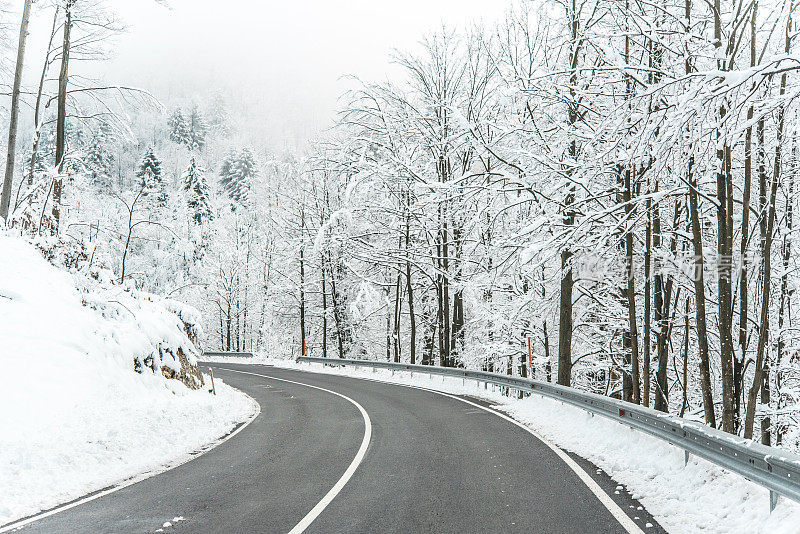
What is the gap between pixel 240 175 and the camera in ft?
275

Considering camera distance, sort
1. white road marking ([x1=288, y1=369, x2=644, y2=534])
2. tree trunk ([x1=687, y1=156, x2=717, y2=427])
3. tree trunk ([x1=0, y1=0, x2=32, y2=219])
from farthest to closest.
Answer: tree trunk ([x1=0, y1=0, x2=32, y2=219]) → tree trunk ([x1=687, y1=156, x2=717, y2=427]) → white road marking ([x1=288, y1=369, x2=644, y2=534])

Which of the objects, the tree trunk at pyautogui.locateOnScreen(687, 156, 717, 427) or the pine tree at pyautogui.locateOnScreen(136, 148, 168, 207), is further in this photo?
the pine tree at pyautogui.locateOnScreen(136, 148, 168, 207)

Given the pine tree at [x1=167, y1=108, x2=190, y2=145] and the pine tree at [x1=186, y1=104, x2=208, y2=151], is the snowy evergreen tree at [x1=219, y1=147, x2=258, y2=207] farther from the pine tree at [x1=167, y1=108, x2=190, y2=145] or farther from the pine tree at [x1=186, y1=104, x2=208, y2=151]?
the pine tree at [x1=186, y1=104, x2=208, y2=151]

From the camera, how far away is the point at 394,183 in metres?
19.5

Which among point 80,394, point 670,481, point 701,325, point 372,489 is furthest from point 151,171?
point 670,481

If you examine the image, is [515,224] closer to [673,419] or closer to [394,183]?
[394,183]

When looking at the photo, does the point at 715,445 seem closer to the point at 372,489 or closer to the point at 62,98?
the point at 372,489

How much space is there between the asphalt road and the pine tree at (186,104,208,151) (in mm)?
115580

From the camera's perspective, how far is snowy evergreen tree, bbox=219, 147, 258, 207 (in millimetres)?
80644

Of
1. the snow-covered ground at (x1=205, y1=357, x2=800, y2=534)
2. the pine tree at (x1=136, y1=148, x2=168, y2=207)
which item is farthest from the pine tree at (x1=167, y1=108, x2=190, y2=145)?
the snow-covered ground at (x1=205, y1=357, x2=800, y2=534)

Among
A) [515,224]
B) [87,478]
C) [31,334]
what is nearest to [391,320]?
[515,224]

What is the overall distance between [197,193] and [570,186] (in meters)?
57.5

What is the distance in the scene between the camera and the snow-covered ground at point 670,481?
15.6 feet

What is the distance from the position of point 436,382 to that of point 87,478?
14814mm
